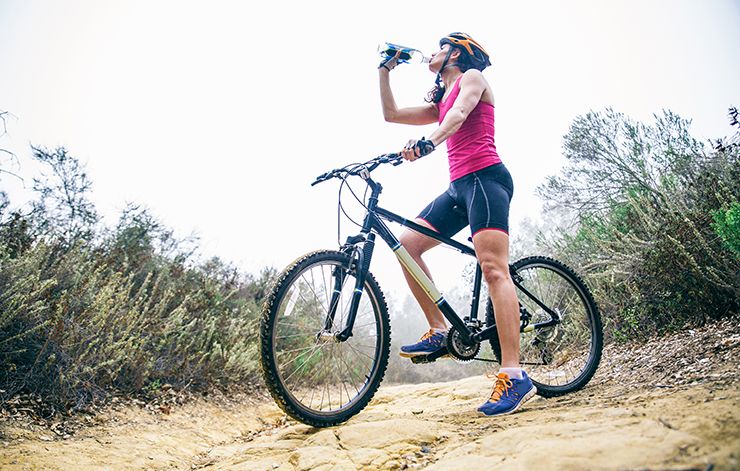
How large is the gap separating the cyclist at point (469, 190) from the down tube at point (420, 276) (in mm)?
127

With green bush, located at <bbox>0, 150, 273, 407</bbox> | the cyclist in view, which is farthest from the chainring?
green bush, located at <bbox>0, 150, 273, 407</bbox>

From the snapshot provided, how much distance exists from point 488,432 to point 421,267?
1278 mm

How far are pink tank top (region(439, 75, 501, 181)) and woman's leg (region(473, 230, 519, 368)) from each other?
0.49 meters

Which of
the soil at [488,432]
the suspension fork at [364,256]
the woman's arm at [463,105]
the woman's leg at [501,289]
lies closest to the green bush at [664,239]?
the soil at [488,432]

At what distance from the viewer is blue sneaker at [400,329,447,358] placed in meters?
2.88

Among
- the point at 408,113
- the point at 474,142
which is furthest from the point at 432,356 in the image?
the point at 408,113

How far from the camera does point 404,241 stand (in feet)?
10.2

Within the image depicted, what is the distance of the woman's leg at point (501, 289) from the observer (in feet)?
8.68

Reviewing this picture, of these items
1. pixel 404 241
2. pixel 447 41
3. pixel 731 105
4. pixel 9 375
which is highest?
pixel 447 41

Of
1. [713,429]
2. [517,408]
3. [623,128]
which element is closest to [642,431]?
[713,429]

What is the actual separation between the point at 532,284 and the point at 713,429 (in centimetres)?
214

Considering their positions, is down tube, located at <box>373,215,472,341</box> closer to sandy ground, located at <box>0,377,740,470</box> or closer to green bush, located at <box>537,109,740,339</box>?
sandy ground, located at <box>0,377,740,470</box>

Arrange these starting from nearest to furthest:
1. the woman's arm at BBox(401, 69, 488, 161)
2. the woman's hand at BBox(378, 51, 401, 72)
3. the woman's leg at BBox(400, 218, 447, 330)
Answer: the woman's arm at BBox(401, 69, 488, 161), the woman's leg at BBox(400, 218, 447, 330), the woman's hand at BBox(378, 51, 401, 72)

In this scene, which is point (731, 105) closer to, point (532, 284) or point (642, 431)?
point (532, 284)
